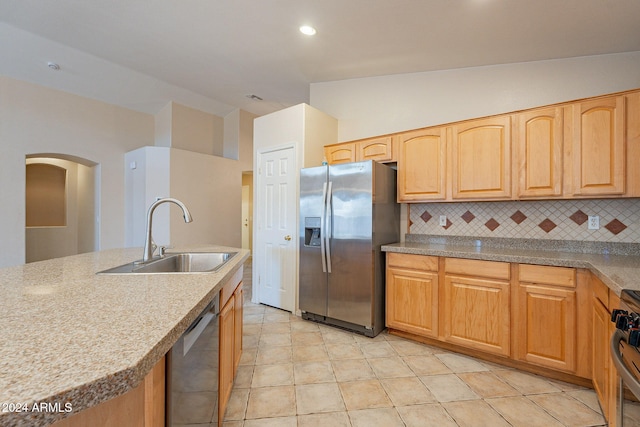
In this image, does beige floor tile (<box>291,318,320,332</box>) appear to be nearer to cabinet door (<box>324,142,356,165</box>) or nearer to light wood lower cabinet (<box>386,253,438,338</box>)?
light wood lower cabinet (<box>386,253,438,338</box>)

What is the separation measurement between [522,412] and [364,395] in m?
0.92

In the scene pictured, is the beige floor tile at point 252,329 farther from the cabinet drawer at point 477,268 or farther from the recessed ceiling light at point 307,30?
the recessed ceiling light at point 307,30

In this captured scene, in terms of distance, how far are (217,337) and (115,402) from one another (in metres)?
0.75

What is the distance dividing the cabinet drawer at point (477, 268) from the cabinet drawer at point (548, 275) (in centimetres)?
11

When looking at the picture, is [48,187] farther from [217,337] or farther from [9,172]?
[217,337]

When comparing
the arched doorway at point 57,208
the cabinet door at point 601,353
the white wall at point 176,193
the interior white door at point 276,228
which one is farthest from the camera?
the arched doorway at point 57,208

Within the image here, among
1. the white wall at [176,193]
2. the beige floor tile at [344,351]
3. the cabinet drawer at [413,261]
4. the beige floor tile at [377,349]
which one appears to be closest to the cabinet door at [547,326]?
the cabinet drawer at [413,261]

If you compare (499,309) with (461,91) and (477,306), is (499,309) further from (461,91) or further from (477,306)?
(461,91)

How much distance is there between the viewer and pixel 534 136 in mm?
2328

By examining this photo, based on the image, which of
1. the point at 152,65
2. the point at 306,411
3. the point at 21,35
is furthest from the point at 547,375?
the point at 21,35

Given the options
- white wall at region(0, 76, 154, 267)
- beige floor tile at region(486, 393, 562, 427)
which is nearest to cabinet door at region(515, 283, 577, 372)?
beige floor tile at region(486, 393, 562, 427)

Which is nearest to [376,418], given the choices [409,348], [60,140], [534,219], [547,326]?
[409,348]

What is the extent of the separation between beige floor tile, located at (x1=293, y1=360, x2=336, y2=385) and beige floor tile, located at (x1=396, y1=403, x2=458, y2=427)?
0.53 metres

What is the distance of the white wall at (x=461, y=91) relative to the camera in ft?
8.18
